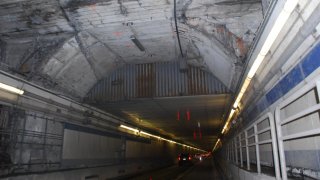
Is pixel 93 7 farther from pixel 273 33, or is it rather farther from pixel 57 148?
pixel 57 148

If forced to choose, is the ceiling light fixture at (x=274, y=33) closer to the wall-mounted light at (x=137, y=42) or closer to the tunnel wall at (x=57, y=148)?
the wall-mounted light at (x=137, y=42)

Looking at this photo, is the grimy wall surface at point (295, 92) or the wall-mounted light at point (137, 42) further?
the wall-mounted light at point (137, 42)

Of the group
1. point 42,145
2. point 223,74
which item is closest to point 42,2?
point 42,145

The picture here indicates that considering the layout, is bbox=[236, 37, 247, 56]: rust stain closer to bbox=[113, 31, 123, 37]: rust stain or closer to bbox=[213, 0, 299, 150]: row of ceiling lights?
bbox=[213, 0, 299, 150]: row of ceiling lights

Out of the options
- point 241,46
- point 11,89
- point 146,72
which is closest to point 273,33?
point 241,46

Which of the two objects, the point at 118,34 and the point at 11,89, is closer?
the point at 11,89

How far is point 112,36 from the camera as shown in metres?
11.2

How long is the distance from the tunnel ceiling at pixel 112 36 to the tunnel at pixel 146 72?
4cm

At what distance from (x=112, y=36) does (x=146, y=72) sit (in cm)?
364

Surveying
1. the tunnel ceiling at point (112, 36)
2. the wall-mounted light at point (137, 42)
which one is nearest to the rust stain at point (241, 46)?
the tunnel ceiling at point (112, 36)

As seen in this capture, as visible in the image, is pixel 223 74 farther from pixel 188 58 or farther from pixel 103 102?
pixel 103 102

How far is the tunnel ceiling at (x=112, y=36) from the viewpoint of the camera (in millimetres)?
9008

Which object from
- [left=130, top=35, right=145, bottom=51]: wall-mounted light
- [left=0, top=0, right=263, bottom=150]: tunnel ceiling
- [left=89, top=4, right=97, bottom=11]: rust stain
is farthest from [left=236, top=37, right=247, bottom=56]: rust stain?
[left=89, top=4, right=97, bottom=11]: rust stain

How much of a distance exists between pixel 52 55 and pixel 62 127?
3.42 m
